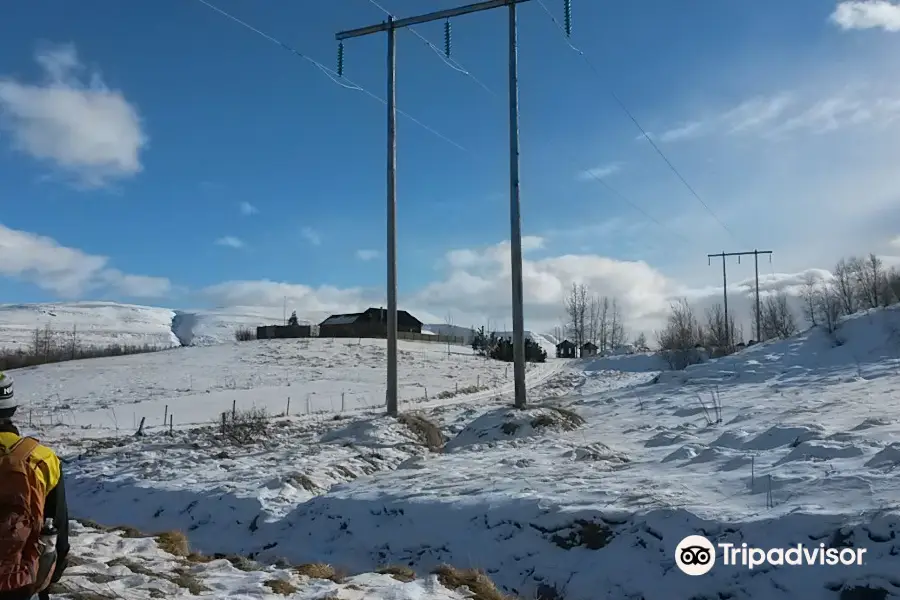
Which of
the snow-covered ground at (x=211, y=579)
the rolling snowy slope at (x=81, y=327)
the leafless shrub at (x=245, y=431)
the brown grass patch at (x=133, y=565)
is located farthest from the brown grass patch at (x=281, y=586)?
the rolling snowy slope at (x=81, y=327)

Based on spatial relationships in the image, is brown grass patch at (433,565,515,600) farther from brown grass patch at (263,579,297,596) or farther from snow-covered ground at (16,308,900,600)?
brown grass patch at (263,579,297,596)

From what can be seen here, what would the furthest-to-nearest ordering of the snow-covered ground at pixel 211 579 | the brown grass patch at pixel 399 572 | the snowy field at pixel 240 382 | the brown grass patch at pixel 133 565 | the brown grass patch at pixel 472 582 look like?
the snowy field at pixel 240 382
the brown grass patch at pixel 399 572
the brown grass patch at pixel 133 565
the brown grass patch at pixel 472 582
the snow-covered ground at pixel 211 579

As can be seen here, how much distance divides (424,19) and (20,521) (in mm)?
16485

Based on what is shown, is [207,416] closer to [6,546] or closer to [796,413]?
[796,413]

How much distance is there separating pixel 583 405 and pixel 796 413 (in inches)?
278

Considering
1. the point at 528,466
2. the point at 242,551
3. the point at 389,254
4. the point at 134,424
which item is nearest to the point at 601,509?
the point at 528,466

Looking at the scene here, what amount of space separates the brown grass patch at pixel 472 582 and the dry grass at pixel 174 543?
313cm

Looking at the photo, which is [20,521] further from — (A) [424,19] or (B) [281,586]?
(A) [424,19]

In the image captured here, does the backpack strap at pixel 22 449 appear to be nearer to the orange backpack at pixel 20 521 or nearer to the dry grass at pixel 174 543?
the orange backpack at pixel 20 521

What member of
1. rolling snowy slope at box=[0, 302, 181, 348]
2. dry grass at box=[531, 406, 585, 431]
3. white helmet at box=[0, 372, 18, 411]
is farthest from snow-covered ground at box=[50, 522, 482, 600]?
rolling snowy slope at box=[0, 302, 181, 348]

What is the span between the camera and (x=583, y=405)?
750 inches

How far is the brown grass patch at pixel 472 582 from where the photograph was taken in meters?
6.15

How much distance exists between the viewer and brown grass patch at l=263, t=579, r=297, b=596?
590 centimetres

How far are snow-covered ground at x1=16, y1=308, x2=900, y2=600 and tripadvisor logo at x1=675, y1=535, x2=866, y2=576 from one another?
74mm
